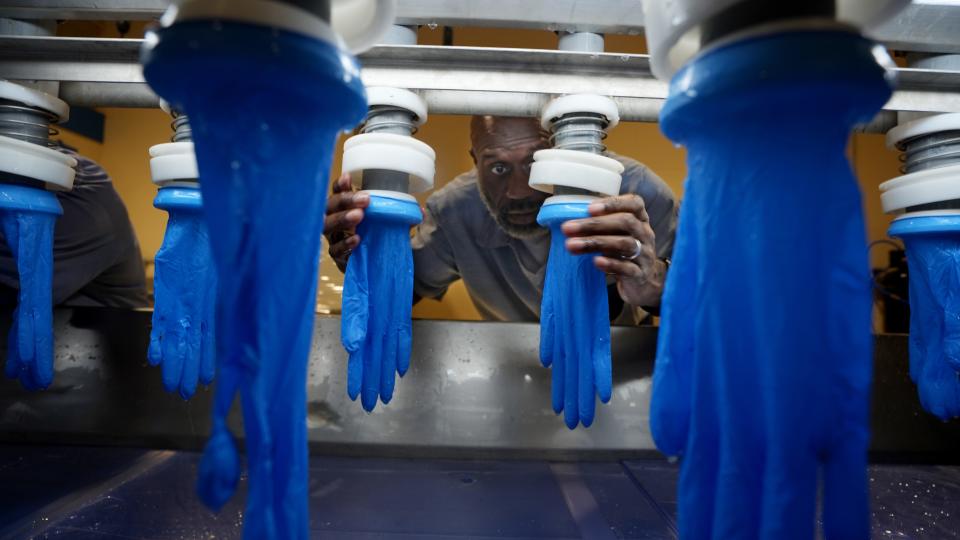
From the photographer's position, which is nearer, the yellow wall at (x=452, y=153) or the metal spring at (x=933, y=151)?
the metal spring at (x=933, y=151)

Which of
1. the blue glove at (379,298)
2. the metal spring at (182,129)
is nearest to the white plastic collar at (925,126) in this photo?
the blue glove at (379,298)

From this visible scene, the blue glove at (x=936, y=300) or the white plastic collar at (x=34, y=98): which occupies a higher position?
the white plastic collar at (x=34, y=98)

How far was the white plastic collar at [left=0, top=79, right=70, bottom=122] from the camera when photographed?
572 mm

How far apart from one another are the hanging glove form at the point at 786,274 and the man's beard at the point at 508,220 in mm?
981

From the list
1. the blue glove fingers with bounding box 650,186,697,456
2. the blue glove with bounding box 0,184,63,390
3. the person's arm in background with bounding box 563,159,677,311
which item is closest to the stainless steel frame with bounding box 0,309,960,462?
the person's arm in background with bounding box 563,159,677,311

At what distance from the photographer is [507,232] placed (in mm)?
1380

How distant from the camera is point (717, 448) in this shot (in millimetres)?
333

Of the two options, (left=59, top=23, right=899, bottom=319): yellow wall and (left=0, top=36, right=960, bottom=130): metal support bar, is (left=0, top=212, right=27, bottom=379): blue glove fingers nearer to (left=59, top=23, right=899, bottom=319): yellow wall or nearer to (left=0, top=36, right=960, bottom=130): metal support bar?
(left=0, top=36, right=960, bottom=130): metal support bar

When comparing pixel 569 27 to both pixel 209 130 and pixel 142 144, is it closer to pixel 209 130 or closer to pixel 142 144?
pixel 209 130

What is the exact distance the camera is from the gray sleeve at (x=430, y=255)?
5.00 ft

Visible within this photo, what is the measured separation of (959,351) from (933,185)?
0.20 m

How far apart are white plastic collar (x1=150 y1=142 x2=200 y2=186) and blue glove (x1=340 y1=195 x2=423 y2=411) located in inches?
7.6

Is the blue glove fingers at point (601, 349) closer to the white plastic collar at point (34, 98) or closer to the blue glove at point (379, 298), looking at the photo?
the blue glove at point (379, 298)

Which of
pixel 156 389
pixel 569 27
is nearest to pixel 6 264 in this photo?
pixel 156 389
